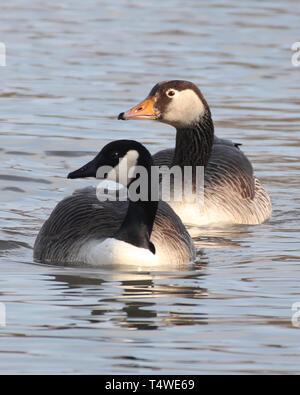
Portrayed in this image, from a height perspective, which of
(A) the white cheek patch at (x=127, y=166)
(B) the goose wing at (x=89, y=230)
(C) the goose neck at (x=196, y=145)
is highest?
(A) the white cheek patch at (x=127, y=166)

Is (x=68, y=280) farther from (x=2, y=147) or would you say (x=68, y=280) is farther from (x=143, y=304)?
(x=2, y=147)

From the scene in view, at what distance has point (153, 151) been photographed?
18.6 meters

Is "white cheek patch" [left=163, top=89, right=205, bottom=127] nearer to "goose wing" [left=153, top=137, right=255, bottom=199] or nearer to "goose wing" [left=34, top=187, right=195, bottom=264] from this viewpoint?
"goose wing" [left=153, top=137, right=255, bottom=199]

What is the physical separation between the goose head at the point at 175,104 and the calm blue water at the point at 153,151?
1.66m

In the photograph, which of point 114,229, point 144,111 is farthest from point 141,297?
point 144,111

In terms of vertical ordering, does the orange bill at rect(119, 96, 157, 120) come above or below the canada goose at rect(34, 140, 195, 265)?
above

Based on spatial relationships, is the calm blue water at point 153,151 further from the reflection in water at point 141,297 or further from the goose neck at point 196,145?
the goose neck at point 196,145

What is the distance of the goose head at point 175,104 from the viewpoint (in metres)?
15.1

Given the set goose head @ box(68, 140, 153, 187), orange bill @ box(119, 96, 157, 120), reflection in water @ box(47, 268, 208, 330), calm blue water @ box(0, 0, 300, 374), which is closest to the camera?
calm blue water @ box(0, 0, 300, 374)

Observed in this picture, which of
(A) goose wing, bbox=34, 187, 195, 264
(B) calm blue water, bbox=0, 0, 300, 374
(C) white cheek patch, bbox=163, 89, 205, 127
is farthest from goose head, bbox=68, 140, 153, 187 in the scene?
(C) white cheek patch, bbox=163, 89, 205, 127

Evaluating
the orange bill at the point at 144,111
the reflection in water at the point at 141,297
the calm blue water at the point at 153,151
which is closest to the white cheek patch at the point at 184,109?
the orange bill at the point at 144,111

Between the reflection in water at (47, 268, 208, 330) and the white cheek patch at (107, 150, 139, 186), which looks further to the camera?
the white cheek patch at (107, 150, 139, 186)

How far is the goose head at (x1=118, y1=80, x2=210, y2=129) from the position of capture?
49.5 feet

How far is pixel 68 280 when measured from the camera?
11406mm
